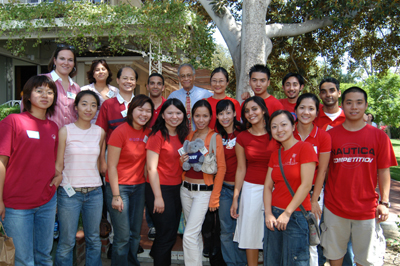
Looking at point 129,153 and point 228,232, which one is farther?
point 228,232

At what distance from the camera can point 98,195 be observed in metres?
2.98

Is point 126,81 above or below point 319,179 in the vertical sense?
above

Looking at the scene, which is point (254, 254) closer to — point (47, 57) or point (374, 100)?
point (47, 57)

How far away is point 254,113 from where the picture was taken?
306cm

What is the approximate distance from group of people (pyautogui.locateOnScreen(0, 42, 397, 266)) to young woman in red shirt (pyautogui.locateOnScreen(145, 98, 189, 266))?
0.01 m

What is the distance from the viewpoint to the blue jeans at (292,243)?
251 cm

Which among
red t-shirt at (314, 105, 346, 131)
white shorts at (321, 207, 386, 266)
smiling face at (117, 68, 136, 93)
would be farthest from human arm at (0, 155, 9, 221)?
red t-shirt at (314, 105, 346, 131)

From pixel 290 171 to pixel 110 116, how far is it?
225 centimetres

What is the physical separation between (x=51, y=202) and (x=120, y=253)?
3.14 feet

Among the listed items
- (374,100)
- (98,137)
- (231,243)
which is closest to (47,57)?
(98,137)

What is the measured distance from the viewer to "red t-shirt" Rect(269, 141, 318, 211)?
255 centimetres

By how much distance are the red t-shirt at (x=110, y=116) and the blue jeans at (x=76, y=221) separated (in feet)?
2.80

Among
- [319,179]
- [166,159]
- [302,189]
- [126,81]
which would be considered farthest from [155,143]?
[319,179]

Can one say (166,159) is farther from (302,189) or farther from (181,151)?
(302,189)
